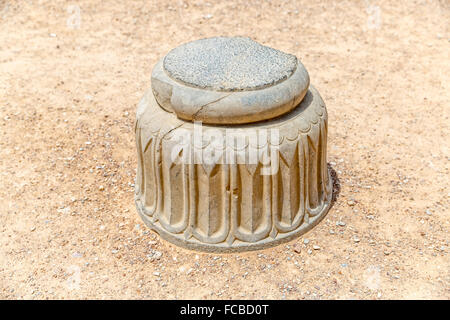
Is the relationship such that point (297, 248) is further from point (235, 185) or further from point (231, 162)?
point (231, 162)

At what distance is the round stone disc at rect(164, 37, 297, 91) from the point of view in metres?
4.02

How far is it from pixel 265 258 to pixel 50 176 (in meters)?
2.50

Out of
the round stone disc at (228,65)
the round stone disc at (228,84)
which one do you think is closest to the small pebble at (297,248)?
the round stone disc at (228,84)

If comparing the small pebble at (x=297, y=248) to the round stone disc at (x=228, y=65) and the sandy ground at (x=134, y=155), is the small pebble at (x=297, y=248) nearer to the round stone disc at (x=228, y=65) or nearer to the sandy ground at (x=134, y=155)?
the sandy ground at (x=134, y=155)

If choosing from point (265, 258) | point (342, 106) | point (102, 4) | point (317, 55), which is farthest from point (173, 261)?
point (102, 4)

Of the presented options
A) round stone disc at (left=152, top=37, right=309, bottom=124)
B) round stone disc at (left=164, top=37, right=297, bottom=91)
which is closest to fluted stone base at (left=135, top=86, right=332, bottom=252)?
round stone disc at (left=152, top=37, right=309, bottom=124)

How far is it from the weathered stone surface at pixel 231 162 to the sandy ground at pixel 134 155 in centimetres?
23

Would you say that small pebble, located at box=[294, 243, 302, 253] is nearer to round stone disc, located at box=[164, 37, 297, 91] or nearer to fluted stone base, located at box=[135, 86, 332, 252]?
fluted stone base, located at box=[135, 86, 332, 252]

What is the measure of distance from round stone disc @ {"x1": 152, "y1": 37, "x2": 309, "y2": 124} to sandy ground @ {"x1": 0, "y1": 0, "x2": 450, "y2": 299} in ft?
4.01

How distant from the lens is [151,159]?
430cm

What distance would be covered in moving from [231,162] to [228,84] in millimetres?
604

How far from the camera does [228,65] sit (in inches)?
166

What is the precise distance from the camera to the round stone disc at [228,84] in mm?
3918

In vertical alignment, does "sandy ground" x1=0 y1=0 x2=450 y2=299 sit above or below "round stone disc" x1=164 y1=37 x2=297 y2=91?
below
